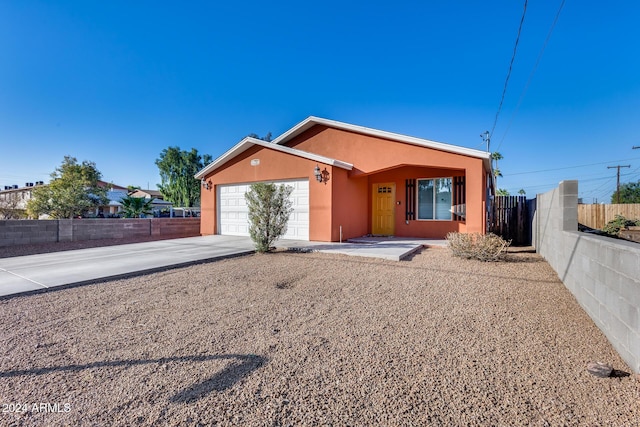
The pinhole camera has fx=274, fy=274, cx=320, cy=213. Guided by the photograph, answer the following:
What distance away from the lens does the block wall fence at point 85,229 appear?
9.98 meters

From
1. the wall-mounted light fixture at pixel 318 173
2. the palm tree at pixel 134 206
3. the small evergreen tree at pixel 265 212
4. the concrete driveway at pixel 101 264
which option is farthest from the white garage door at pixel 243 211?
the palm tree at pixel 134 206

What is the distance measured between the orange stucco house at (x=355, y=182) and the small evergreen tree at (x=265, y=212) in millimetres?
2217

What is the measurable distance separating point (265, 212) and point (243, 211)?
447 centimetres

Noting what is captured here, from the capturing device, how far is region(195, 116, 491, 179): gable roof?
8.86 metres

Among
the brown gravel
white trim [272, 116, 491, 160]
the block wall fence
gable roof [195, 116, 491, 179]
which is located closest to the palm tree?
the block wall fence

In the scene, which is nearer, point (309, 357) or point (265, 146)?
point (309, 357)

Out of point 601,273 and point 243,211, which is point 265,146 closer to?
point 243,211

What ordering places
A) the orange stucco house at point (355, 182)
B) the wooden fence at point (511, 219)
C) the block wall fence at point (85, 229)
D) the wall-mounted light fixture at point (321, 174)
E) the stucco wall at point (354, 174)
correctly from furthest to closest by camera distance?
1. the wooden fence at point (511, 219)
2. the block wall fence at point (85, 229)
3. the wall-mounted light fixture at point (321, 174)
4. the orange stucco house at point (355, 182)
5. the stucco wall at point (354, 174)

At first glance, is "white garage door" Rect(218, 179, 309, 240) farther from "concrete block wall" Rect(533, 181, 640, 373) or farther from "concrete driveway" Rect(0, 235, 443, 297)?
"concrete block wall" Rect(533, 181, 640, 373)

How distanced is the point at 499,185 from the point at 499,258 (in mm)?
41429

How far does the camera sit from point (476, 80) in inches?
491

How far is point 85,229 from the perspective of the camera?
11711 mm

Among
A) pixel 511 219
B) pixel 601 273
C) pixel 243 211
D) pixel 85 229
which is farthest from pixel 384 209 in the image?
pixel 85 229

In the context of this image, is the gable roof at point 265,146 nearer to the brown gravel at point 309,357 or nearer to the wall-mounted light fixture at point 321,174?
the wall-mounted light fixture at point 321,174
